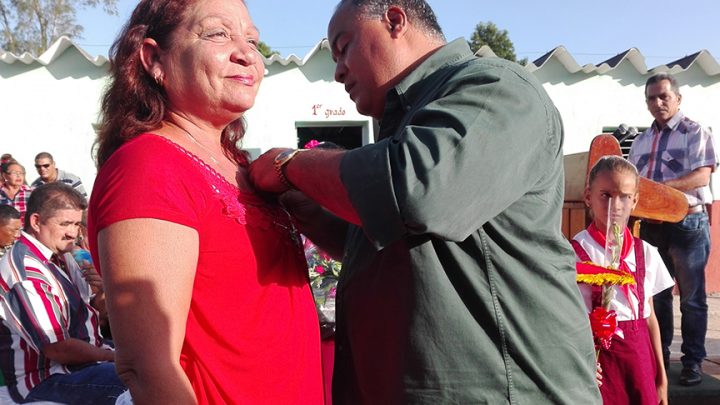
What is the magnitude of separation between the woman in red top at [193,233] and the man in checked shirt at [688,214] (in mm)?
4219

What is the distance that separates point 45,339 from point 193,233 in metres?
2.04

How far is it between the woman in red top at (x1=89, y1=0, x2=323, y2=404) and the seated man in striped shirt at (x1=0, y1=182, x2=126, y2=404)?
1.61 meters

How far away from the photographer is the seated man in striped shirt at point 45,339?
2.99m

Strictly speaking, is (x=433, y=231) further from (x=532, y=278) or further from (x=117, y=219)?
(x=117, y=219)

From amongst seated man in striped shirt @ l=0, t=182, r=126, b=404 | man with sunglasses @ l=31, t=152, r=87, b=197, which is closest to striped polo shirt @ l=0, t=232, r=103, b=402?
seated man in striped shirt @ l=0, t=182, r=126, b=404

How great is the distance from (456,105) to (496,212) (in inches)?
9.5

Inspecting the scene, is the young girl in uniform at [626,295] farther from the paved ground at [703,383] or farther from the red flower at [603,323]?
the paved ground at [703,383]

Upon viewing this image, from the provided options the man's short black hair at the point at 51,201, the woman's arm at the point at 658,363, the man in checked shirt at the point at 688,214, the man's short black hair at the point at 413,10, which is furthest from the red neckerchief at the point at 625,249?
the man's short black hair at the point at 51,201

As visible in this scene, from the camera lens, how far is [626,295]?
3.33m

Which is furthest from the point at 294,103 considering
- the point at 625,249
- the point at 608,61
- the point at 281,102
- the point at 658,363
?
the point at 658,363

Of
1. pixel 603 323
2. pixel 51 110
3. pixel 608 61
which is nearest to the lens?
pixel 603 323

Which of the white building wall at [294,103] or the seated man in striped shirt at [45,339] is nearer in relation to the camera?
the seated man in striped shirt at [45,339]

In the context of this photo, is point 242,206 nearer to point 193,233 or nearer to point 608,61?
point 193,233

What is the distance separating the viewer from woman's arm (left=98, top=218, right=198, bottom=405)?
136 cm
